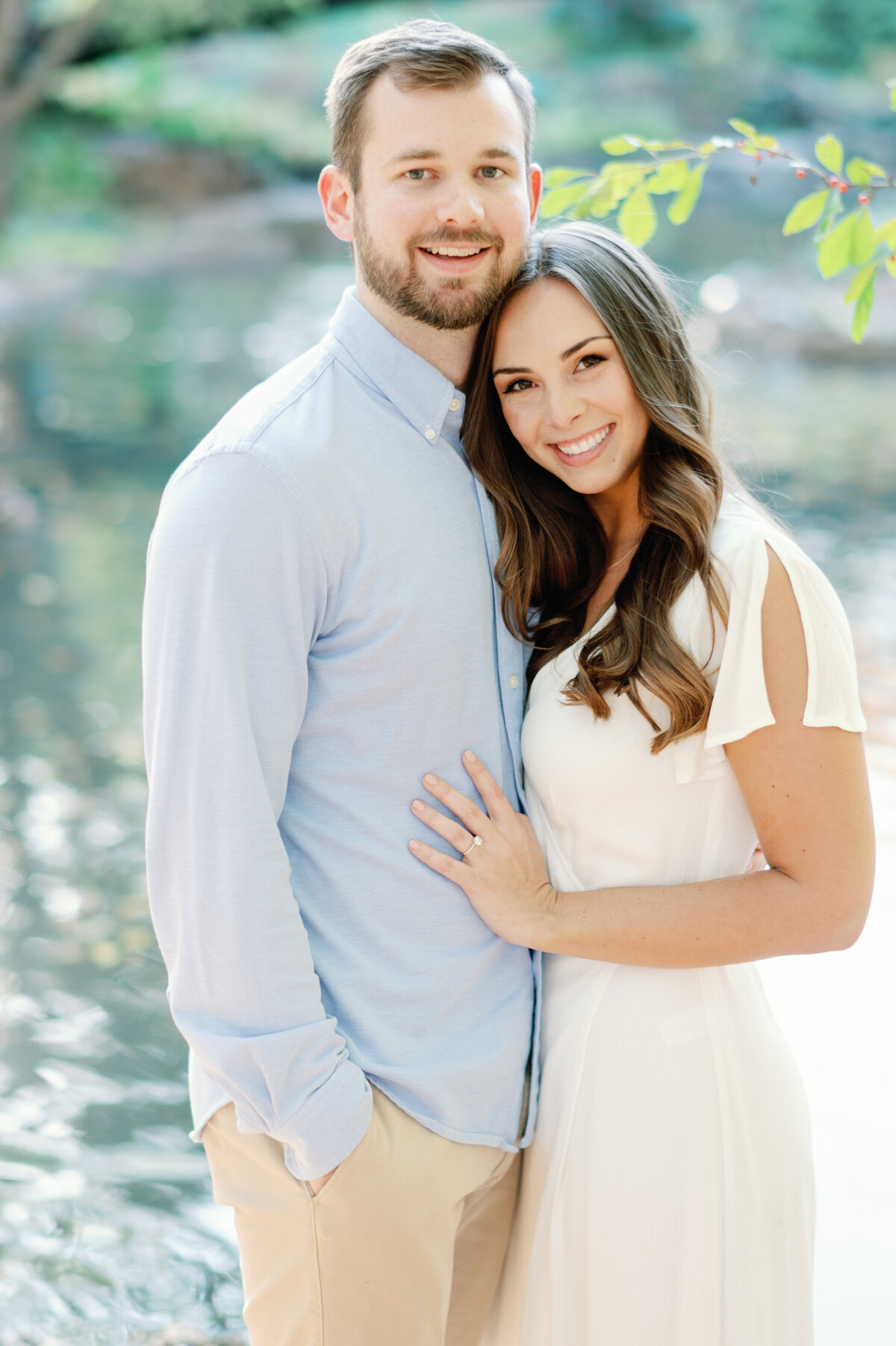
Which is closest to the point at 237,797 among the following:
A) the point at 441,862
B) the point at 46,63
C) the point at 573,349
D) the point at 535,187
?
the point at 441,862

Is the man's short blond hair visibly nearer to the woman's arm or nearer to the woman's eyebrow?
the woman's eyebrow

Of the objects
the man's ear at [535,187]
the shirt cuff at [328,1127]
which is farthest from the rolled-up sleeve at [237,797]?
the man's ear at [535,187]

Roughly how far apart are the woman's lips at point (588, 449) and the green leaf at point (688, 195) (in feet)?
0.97

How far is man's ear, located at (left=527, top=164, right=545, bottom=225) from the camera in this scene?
1569 millimetres

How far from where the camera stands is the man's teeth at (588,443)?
4.95ft

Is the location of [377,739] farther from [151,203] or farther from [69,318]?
[151,203]

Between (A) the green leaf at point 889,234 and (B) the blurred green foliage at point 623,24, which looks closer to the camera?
(A) the green leaf at point 889,234

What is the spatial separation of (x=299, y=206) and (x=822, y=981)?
554 inches

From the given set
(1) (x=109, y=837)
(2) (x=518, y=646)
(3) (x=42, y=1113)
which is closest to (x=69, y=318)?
(1) (x=109, y=837)

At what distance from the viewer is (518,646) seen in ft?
4.85

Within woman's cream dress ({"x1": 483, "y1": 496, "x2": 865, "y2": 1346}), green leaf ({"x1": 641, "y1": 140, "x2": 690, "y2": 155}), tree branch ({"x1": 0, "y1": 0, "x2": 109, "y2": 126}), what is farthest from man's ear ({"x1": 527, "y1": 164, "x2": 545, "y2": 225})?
tree branch ({"x1": 0, "y1": 0, "x2": 109, "y2": 126})

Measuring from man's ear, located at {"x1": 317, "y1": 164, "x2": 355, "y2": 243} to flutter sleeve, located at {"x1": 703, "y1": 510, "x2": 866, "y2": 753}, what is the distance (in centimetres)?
61

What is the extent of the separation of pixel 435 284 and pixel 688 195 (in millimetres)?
411

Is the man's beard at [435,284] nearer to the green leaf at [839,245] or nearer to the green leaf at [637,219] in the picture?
the green leaf at [637,219]
